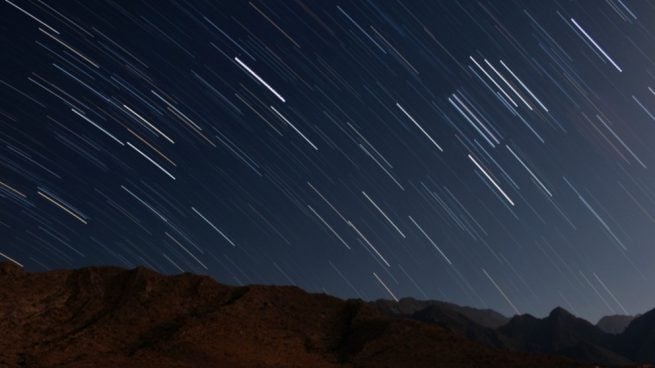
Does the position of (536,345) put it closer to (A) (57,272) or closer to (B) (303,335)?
(B) (303,335)

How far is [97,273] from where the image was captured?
1890 inches

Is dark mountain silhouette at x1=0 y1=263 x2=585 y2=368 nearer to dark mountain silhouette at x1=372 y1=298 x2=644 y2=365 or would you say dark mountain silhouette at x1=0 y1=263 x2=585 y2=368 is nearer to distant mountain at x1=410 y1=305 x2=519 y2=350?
dark mountain silhouette at x1=372 y1=298 x2=644 y2=365

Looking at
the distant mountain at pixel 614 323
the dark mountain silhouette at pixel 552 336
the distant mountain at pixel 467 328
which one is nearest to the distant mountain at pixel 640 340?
the dark mountain silhouette at pixel 552 336

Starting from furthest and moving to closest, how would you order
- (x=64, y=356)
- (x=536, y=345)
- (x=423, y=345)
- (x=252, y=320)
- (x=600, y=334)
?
(x=600, y=334) → (x=536, y=345) → (x=252, y=320) → (x=423, y=345) → (x=64, y=356)

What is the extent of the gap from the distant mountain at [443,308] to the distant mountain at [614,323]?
3550 centimetres

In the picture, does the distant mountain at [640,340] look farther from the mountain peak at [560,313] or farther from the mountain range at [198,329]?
the mountain range at [198,329]

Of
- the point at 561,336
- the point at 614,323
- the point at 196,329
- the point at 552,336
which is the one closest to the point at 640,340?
the point at 561,336

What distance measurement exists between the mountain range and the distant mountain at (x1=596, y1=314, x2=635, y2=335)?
568ft

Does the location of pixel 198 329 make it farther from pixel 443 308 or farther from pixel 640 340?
pixel 640 340

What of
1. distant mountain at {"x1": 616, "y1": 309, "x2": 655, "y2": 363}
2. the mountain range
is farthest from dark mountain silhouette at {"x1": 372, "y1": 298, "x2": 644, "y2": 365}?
the mountain range

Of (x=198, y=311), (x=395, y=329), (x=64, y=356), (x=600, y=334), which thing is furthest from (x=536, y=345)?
(x=64, y=356)

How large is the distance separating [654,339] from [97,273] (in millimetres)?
118591

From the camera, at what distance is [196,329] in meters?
37.7

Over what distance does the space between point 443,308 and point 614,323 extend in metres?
103
